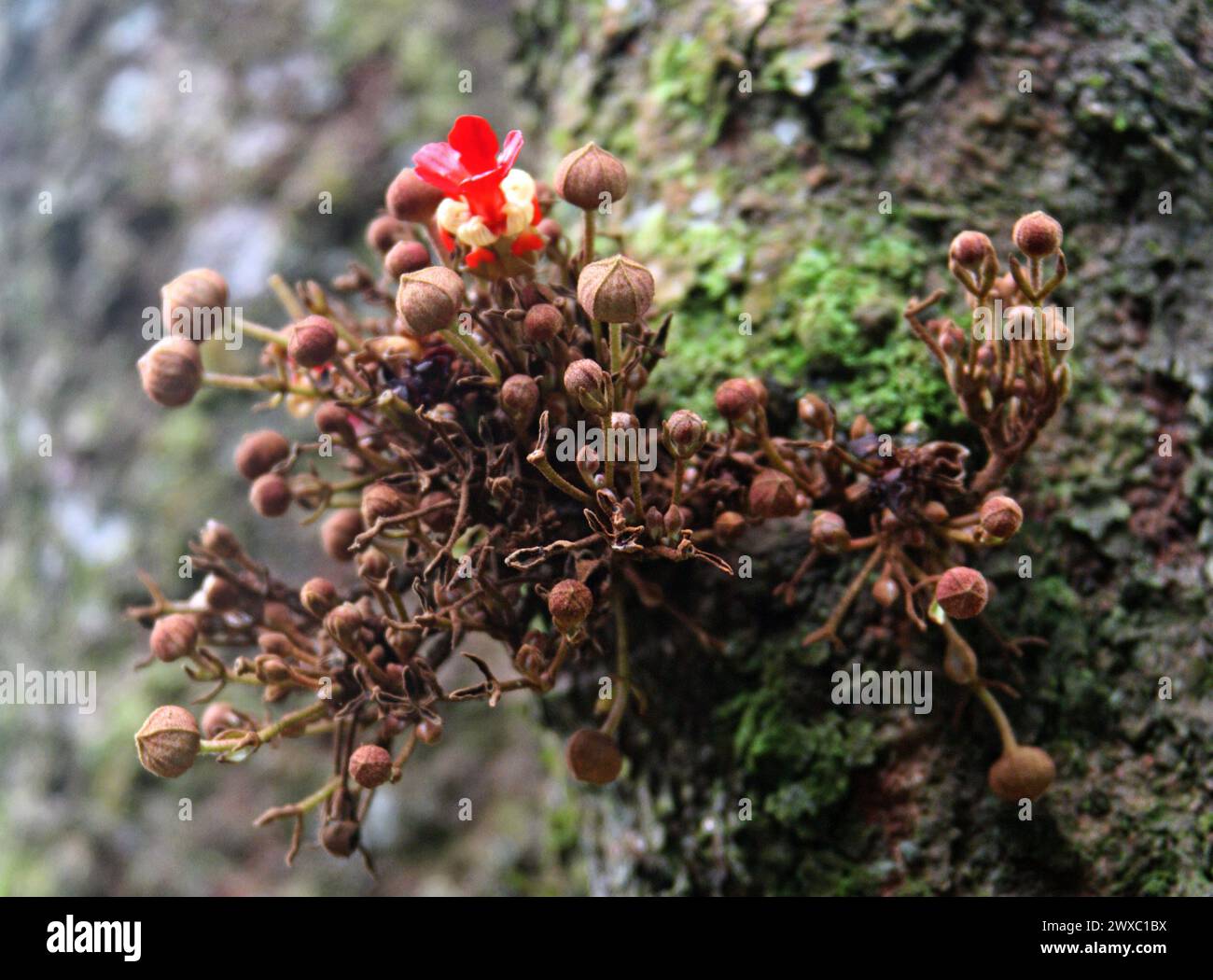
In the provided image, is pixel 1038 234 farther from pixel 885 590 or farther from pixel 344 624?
pixel 344 624

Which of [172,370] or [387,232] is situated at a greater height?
[387,232]

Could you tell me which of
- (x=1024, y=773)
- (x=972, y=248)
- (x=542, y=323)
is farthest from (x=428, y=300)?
(x=1024, y=773)

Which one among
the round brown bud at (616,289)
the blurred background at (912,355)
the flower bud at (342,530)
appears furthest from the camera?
the flower bud at (342,530)

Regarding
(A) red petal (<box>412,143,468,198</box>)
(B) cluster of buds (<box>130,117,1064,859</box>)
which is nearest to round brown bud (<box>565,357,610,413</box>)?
(B) cluster of buds (<box>130,117,1064,859</box>)

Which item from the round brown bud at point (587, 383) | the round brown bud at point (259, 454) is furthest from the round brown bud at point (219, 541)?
the round brown bud at point (587, 383)

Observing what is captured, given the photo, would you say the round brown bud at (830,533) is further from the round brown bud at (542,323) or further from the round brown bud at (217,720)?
the round brown bud at (217,720)

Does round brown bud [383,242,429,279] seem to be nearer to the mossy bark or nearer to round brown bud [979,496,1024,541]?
→ the mossy bark
